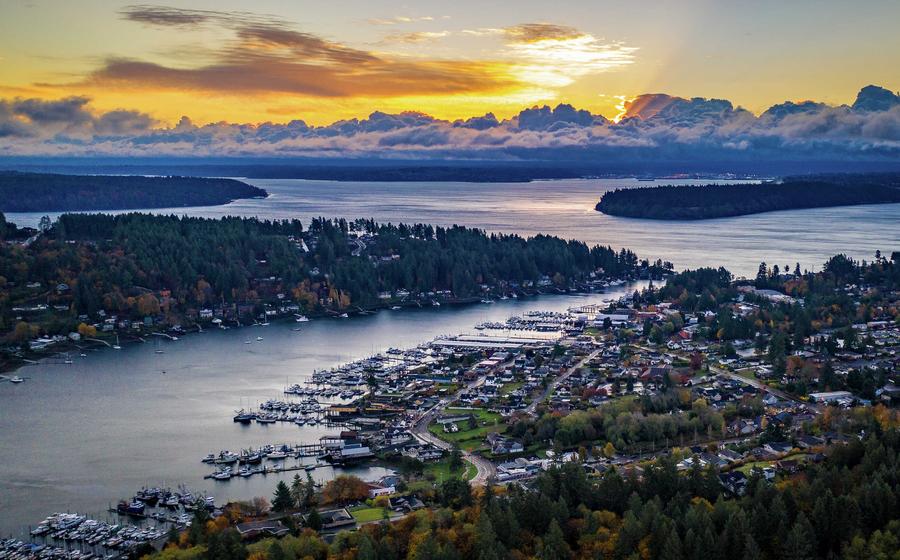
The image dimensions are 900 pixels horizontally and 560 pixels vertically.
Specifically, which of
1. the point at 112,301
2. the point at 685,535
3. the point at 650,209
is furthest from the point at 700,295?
the point at 650,209

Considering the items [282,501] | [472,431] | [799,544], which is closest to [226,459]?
[282,501]

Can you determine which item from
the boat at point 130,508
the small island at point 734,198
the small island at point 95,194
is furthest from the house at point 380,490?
the small island at point 95,194

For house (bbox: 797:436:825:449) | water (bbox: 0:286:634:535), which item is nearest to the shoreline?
water (bbox: 0:286:634:535)

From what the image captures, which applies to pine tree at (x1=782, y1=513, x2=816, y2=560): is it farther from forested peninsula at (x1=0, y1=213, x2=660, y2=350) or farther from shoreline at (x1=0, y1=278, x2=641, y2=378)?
forested peninsula at (x1=0, y1=213, x2=660, y2=350)

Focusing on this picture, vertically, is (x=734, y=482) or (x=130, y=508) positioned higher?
(x=734, y=482)

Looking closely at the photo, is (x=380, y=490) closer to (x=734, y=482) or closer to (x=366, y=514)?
(x=366, y=514)

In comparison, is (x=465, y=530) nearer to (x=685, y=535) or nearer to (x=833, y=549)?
(x=685, y=535)
